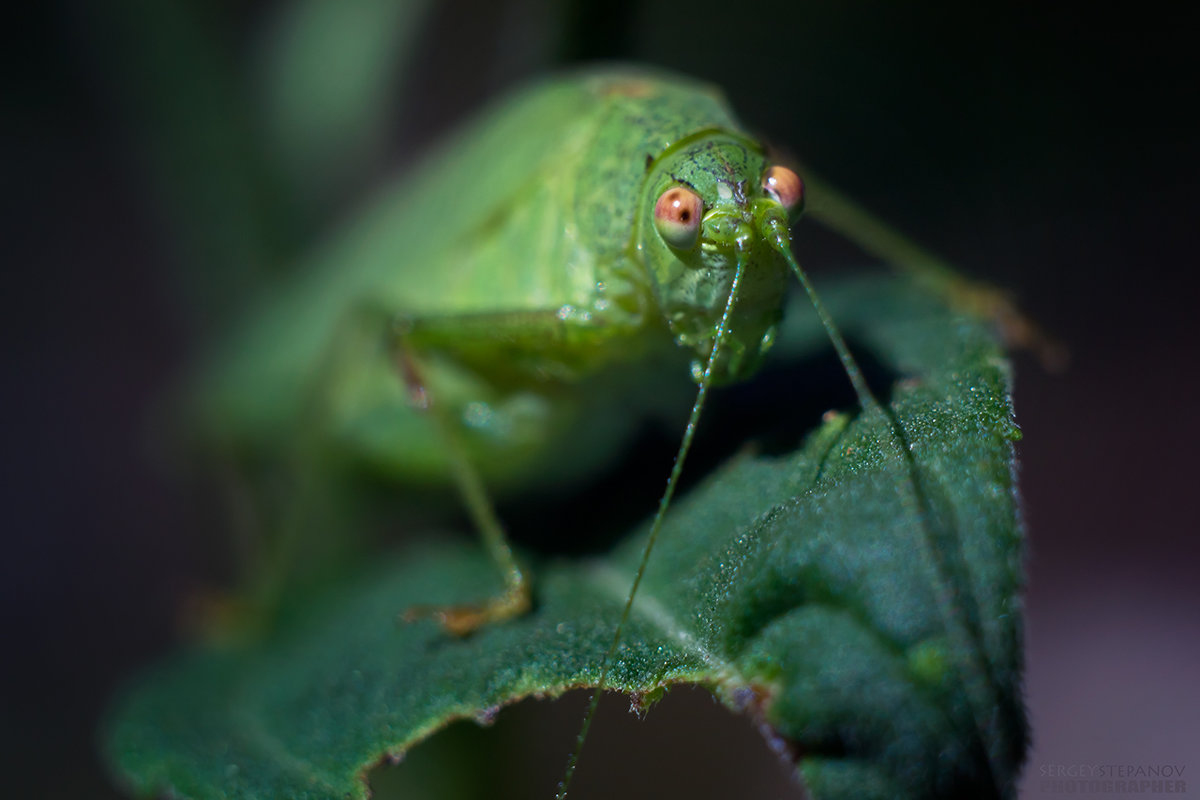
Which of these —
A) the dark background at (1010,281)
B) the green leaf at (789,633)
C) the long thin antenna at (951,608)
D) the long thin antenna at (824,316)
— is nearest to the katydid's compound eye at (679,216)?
the long thin antenna at (824,316)

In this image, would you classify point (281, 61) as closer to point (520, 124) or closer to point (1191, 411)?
point (520, 124)

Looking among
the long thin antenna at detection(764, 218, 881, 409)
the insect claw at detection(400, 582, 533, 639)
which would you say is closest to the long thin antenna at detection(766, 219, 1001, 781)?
the long thin antenna at detection(764, 218, 881, 409)

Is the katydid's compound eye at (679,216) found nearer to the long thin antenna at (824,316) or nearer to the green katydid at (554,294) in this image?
the green katydid at (554,294)

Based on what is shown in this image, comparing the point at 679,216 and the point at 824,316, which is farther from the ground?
the point at 679,216

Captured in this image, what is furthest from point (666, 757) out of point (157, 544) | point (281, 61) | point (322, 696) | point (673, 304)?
point (157, 544)

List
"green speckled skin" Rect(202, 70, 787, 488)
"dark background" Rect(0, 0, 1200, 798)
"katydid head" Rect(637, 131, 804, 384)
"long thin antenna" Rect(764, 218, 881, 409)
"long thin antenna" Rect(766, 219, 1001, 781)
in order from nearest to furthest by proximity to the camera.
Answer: "long thin antenna" Rect(766, 219, 1001, 781), "long thin antenna" Rect(764, 218, 881, 409), "katydid head" Rect(637, 131, 804, 384), "green speckled skin" Rect(202, 70, 787, 488), "dark background" Rect(0, 0, 1200, 798)

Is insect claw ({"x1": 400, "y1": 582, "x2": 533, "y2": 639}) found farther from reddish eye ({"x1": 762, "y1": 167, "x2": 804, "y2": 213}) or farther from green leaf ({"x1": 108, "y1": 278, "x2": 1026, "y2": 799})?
reddish eye ({"x1": 762, "y1": 167, "x2": 804, "y2": 213})

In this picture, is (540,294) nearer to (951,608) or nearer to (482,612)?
(482,612)

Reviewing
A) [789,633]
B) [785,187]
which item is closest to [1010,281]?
[785,187]
